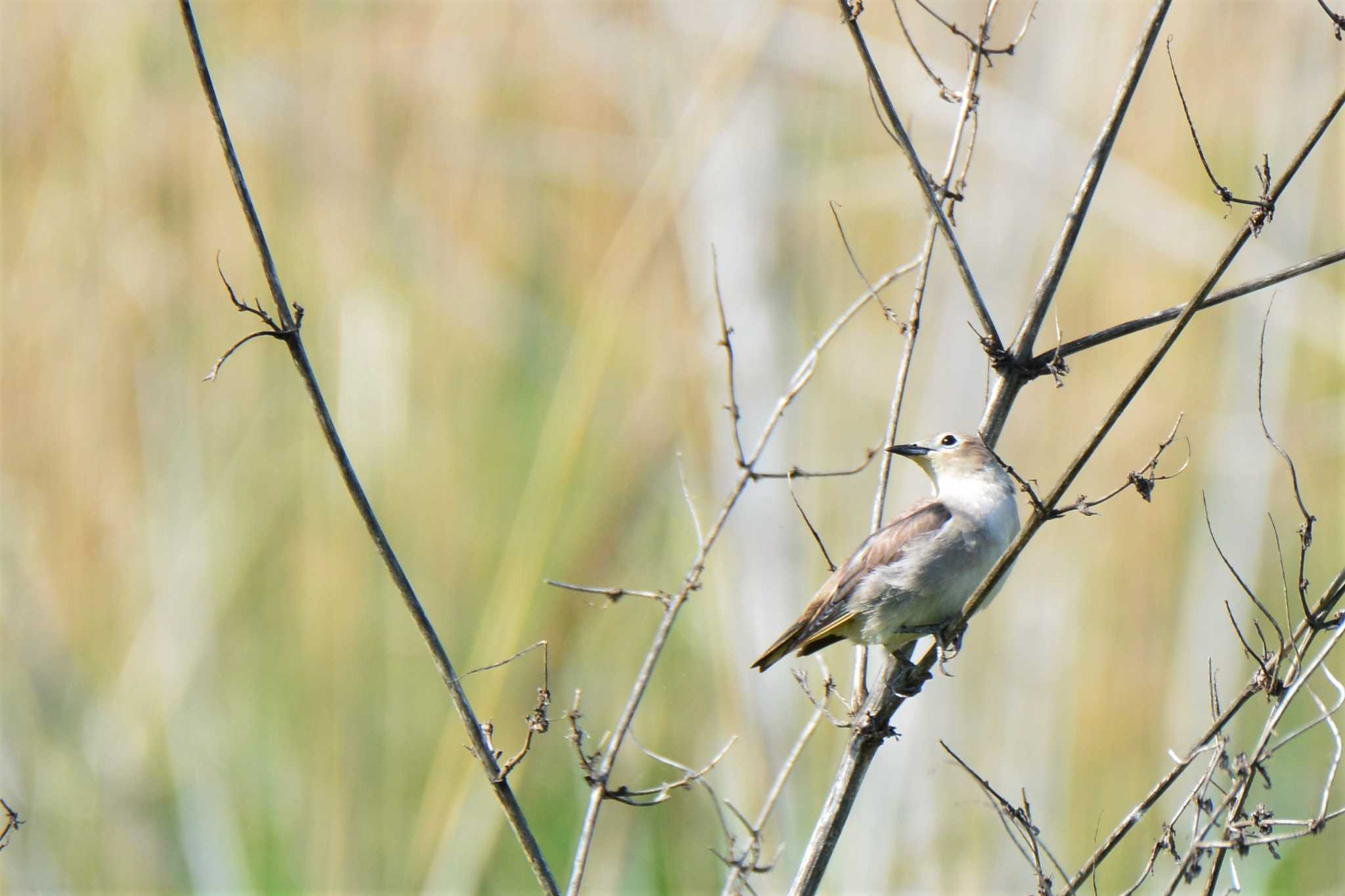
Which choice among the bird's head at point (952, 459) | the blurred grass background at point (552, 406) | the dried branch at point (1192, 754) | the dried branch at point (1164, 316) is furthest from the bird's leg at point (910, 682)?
the blurred grass background at point (552, 406)

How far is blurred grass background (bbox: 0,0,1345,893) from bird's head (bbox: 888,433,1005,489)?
42.0 inches

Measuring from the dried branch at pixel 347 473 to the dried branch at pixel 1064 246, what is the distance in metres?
0.94

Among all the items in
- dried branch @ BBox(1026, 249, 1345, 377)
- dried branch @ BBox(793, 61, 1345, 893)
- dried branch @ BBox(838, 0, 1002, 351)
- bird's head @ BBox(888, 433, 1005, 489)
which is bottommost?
dried branch @ BBox(793, 61, 1345, 893)

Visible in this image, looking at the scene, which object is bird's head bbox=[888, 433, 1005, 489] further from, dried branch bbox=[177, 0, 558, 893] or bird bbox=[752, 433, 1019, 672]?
dried branch bbox=[177, 0, 558, 893]

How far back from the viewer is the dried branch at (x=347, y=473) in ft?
4.80

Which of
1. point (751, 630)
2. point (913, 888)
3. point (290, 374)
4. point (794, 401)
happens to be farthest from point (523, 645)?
point (290, 374)

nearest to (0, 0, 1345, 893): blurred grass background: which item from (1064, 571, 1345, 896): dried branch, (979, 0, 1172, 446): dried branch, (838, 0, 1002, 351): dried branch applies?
(979, 0, 1172, 446): dried branch

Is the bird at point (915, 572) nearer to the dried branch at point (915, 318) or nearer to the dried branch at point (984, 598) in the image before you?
the dried branch at point (915, 318)

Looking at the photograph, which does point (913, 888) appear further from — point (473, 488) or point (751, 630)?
point (473, 488)

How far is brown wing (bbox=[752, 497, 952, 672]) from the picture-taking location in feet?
8.48

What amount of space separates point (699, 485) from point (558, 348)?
1202 mm

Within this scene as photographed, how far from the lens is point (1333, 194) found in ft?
17.5

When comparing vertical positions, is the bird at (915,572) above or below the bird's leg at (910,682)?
above

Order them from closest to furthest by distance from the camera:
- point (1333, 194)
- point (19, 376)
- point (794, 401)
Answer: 1. point (794, 401)
2. point (19, 376)
3. point (1333, 194)
